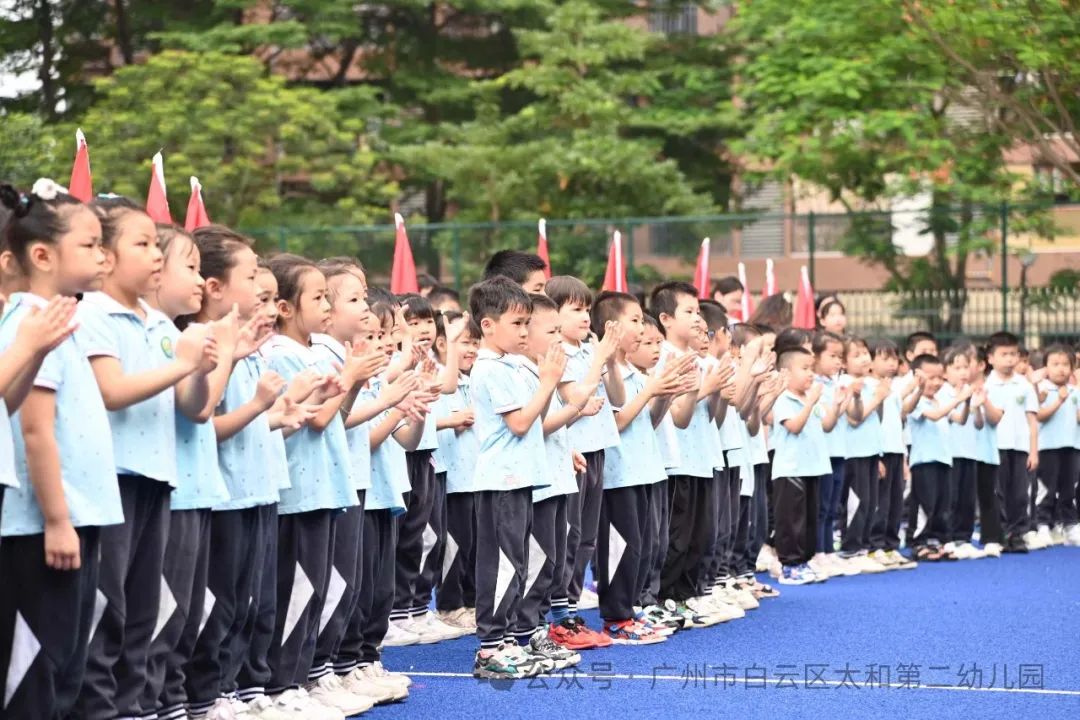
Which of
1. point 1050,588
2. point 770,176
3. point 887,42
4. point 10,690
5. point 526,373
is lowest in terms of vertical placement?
point 1050,588

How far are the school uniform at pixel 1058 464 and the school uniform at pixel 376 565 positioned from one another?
750cm

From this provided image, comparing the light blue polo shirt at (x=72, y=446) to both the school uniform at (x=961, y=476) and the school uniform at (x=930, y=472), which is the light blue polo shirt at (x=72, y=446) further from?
the school uniform at (x=961, y=476)

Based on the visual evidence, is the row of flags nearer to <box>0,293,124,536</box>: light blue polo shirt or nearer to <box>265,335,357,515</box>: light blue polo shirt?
<box>265,335,357,515</box>: light blue polo shirt

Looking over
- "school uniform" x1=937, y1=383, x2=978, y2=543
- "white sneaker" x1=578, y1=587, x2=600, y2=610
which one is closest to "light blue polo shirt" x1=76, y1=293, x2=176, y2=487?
"white sneaker" x1=578, y1=587, x2=600, y2=610

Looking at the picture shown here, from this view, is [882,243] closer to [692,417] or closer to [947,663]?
[692,417]

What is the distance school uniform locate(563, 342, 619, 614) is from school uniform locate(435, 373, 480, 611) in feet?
3.00

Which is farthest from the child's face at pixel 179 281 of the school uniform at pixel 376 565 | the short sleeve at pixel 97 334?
the school uniform at pixel 376 565

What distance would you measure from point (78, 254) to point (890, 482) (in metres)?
7.64

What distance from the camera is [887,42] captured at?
53.9 ft

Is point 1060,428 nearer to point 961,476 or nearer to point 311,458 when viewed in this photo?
point 961,476

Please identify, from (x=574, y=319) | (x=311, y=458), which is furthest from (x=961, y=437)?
(x=311, y=458)

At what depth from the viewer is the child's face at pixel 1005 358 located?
1194 cm

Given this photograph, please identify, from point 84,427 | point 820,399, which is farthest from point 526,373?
point 820,399

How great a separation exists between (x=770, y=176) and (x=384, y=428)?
13043 millimetres
